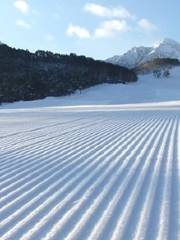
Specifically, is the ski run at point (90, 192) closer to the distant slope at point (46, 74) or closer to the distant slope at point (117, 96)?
the distant slope at point (117, 96)

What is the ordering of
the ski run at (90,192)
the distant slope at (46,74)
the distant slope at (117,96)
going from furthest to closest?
the distant slope at (46,74)
the distant slope at (117,96)
the ski run at (90,192)

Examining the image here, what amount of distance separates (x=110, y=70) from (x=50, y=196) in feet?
277

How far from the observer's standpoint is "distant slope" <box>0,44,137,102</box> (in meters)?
60.4

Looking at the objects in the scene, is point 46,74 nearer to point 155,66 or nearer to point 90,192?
point 155,66

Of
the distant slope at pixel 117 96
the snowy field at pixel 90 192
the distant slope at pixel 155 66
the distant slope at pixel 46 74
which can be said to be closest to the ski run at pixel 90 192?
the snowy field at pixel 90 192

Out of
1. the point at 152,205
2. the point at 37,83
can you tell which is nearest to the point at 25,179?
the point at 152,205

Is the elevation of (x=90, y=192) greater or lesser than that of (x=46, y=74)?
lesser

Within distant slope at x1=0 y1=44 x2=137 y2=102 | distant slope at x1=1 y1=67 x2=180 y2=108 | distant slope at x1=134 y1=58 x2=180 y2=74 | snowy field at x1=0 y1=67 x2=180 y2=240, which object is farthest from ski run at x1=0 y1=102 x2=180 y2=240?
distant slope at x1=134 y1=58 x2=180 y2=74

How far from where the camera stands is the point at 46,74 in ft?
224

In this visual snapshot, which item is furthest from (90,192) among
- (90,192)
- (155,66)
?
(155,66)

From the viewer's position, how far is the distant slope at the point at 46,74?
60.4 meters

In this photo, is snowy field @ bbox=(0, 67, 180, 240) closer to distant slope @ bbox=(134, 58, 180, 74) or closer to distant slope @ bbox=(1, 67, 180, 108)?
distant slope @ bbox=(1, 67, 180, 108)

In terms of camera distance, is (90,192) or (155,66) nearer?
(90,192)

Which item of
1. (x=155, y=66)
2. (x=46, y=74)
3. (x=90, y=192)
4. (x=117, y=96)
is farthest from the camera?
(x=155, y=66)
